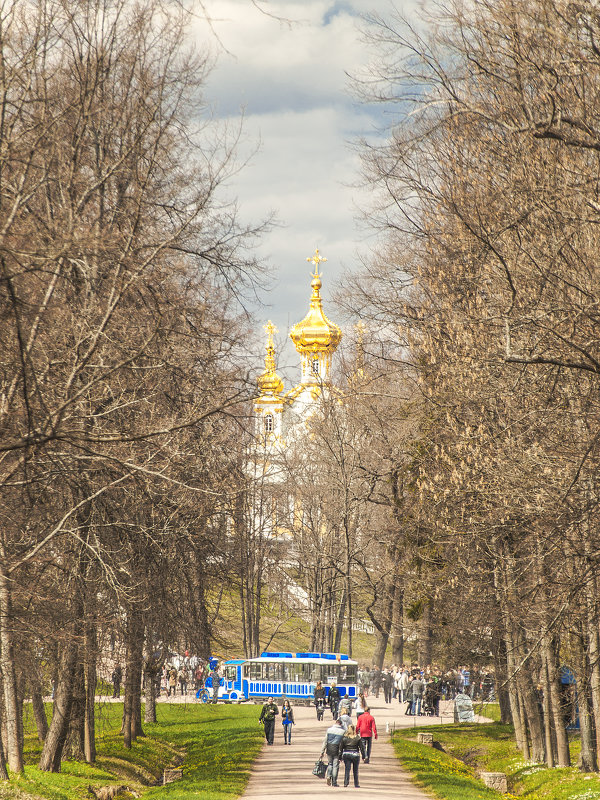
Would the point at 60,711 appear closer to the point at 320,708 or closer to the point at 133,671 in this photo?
the point at 133,671

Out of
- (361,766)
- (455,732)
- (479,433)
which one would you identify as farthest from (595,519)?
(455,732)

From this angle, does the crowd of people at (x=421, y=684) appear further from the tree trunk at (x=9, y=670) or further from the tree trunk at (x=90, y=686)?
the tree trunk at (x=9, y=670)

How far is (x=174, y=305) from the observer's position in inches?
582

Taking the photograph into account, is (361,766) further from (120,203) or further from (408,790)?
(120,203)

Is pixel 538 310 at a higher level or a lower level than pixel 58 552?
higher

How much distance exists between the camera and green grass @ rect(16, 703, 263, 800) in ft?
51.4

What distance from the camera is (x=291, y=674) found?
124ft

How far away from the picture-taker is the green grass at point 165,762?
51.4 ft

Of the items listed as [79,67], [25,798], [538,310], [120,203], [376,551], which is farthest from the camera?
[376,551]

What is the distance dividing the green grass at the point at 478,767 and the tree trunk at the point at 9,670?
22.2 ft

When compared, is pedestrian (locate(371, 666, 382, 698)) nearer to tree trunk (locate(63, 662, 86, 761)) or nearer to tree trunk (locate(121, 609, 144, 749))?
tree trunk (locate(121, 609, 144, 749))

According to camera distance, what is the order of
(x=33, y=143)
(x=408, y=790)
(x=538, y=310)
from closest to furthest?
1. (x=33, y=143)
2. (x=538, y=310)
3. (x=408, y=790)

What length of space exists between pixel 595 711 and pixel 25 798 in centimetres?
1005

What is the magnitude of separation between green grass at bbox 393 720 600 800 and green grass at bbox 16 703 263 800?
3518 millimetres
